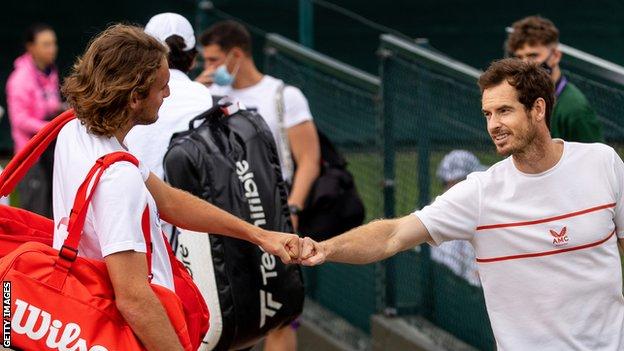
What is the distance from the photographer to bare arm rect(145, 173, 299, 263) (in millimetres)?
4516

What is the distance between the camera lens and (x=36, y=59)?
11547 millimetres

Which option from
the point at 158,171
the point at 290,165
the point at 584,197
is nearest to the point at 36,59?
the point at 290,165

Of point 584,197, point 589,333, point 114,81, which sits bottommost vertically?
point 589,333

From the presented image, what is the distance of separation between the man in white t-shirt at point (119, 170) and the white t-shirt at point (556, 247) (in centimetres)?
114

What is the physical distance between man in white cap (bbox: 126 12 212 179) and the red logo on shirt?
1.70 m

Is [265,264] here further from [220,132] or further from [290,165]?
[290,165]

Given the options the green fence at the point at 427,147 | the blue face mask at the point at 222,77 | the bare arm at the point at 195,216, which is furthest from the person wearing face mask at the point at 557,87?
the bare arm at the point at 195,216

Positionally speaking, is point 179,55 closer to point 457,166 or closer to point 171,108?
point 171,108

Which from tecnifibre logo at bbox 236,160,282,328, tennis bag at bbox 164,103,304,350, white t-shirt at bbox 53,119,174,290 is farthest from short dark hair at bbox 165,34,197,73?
white t-shirt at bbox 53,119,174,290

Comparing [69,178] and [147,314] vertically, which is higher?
[69,178]

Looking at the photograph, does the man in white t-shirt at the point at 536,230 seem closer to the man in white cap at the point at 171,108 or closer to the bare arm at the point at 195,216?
the bare arm at the point at 195,216

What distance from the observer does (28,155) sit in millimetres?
4188

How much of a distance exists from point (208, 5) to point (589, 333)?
6512 mm

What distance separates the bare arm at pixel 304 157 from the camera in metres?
7.75
